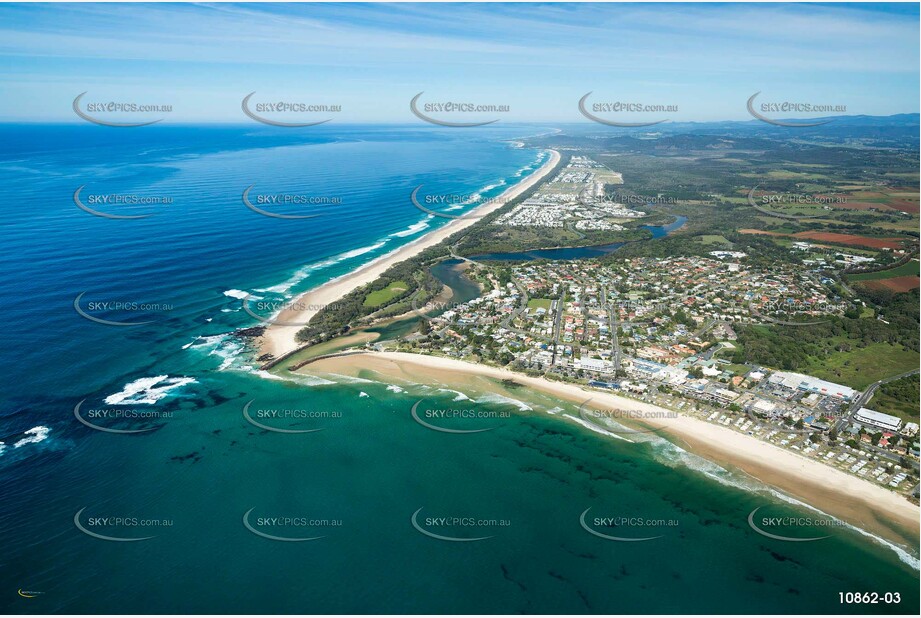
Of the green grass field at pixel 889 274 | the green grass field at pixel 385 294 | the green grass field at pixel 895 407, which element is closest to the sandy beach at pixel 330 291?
the green grass field at pixel 385 294

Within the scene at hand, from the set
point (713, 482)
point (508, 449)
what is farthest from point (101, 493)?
point (713, 482)

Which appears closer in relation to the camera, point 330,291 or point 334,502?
point 334,502

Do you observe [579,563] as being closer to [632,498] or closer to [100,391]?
[632,498]

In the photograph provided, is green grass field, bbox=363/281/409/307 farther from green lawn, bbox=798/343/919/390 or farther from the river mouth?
green lawn, bbox=798/343/919/390

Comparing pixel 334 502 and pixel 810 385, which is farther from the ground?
pixel 810 385

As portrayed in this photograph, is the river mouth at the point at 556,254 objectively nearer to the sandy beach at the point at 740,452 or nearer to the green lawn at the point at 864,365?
the sandy beach at the point at 740,452

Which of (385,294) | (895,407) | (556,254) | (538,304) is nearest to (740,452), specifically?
(895,407)

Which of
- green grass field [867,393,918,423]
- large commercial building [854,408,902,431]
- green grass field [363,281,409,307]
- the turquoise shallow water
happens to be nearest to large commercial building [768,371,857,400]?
green grass field [867,393,918,423]

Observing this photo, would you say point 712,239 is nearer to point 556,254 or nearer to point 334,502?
point 556,254
